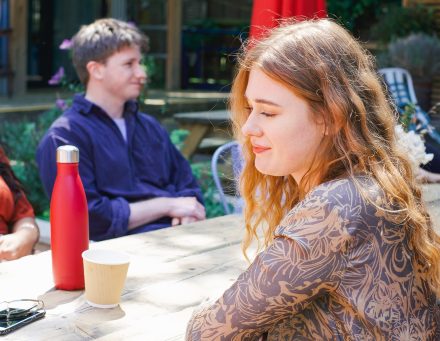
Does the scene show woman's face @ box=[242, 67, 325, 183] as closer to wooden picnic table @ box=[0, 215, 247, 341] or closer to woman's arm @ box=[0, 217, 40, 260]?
wooden picnic table @ box=[0, 215, 247, 341]

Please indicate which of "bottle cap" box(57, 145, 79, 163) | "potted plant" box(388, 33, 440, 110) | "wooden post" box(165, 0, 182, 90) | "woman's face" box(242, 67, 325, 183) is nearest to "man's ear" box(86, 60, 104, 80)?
"bottle cap" box(57, 145, 79, 163)

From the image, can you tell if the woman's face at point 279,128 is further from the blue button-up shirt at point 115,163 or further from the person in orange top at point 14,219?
the blue button-up shirt at point 115,163

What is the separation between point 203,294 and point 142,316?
207 millimetres

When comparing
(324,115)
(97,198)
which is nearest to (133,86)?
(97,198)

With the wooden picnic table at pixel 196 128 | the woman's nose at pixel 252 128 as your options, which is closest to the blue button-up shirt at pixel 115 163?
the woman's nose at pixel 252 128

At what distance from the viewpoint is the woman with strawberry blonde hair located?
124 centimetres

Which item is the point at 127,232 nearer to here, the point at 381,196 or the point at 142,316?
the point at 142,316

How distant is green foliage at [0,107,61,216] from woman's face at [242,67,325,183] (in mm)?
3124

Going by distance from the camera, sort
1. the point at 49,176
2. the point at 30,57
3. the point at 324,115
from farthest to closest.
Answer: the point at 30,57
the point at 49,176
the point at 324,115

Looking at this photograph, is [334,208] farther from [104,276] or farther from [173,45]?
[173,45]

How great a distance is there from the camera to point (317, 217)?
1.25m

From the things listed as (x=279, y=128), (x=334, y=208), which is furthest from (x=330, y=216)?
(x=279, y=128)

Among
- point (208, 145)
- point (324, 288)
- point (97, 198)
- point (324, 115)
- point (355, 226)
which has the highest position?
point (324, 115)

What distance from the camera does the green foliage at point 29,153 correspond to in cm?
458
